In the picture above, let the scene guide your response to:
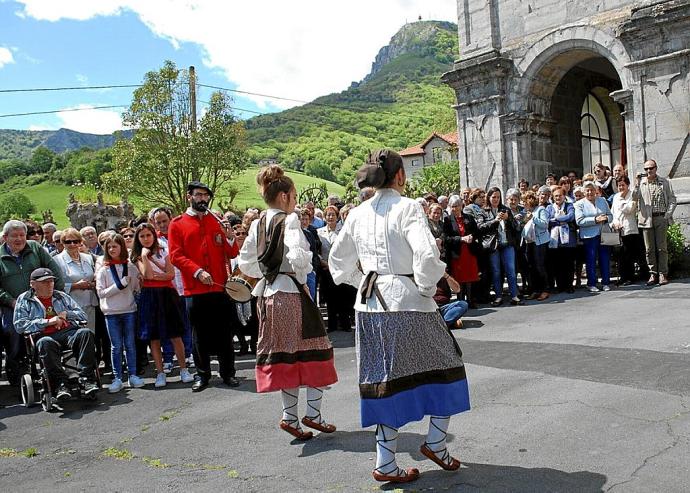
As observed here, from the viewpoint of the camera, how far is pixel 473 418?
5.25 metres

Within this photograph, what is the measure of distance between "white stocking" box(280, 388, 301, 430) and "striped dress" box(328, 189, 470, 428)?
43.4 inches

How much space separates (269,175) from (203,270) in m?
2.03

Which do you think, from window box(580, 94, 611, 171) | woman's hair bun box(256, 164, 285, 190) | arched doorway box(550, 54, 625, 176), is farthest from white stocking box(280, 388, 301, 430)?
window box(580, 94, 611, 171)

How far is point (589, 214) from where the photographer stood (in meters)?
11.8

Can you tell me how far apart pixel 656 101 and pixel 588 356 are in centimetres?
911

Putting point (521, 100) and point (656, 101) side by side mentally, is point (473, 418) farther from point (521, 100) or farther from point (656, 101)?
point (521, 100)

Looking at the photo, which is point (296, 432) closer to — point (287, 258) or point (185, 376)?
point (287, 258)

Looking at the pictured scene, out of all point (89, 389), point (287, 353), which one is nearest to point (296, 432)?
point (287, 353)

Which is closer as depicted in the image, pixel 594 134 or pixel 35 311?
pixel 35 311

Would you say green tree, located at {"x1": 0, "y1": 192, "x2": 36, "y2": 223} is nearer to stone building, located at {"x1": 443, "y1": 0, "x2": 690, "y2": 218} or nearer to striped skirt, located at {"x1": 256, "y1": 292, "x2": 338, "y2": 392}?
stone building, located at {"x1": 443, "y1": 0, "x2": 690, "y2": 218}

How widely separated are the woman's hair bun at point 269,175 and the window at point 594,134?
638 inches

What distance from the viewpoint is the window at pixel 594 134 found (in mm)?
19594

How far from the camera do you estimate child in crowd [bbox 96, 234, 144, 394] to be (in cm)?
776

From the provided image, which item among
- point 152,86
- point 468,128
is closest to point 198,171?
point 152,86
